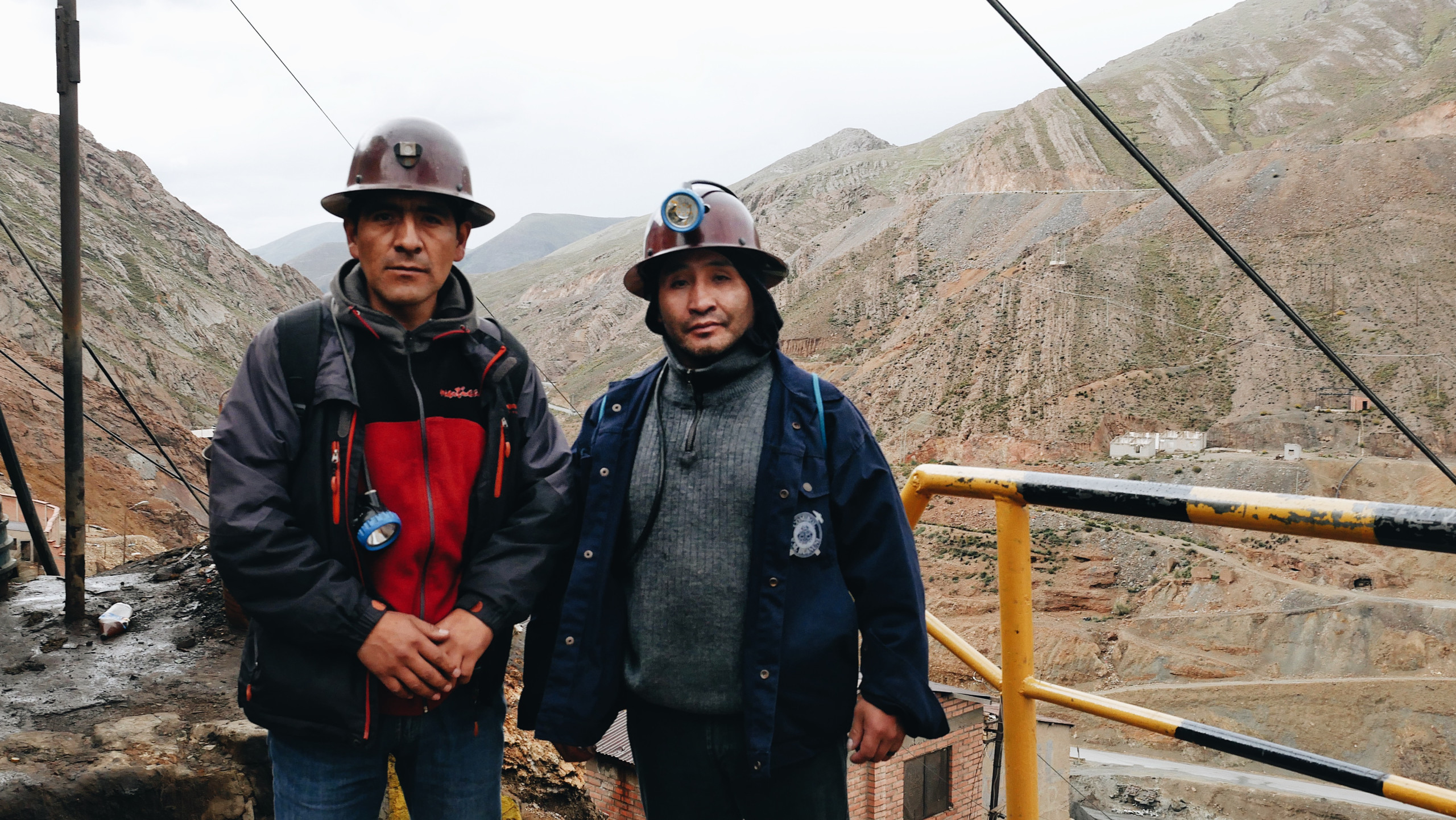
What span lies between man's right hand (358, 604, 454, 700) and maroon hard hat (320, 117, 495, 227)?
915mm

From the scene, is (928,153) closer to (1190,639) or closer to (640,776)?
(1190,639)

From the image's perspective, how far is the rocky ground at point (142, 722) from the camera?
9.07 feet

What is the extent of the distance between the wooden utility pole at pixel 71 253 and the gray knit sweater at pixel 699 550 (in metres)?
3.93

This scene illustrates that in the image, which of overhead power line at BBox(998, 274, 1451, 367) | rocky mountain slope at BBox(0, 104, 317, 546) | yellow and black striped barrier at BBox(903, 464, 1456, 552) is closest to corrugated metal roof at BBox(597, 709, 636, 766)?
yellow and black striped barrier at BBox(903, 464, 1456, 552)

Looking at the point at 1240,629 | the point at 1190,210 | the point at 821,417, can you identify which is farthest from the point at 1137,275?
Result: the point at 821,417

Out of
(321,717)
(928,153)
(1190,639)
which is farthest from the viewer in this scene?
(928,153)

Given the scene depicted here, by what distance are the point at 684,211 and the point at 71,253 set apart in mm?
4043

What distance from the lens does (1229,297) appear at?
50.0m

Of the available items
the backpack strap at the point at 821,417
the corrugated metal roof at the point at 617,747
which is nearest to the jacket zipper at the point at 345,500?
the backpack strap at the point at 821,417

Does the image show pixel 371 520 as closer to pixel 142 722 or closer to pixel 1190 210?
pixel 142 722

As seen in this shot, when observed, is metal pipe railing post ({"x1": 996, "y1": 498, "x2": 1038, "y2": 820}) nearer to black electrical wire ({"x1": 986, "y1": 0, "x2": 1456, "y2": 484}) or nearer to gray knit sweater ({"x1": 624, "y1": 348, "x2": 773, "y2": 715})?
gray knit sweater ({"x1": 624, "y1": 348, "x2": 773, "y2": 715})

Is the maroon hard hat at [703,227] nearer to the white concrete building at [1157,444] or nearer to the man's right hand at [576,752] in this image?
the man's right hand at [576,752]

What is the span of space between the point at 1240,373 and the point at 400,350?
49.4 m

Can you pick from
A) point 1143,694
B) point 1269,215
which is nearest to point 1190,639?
point 1143,694
